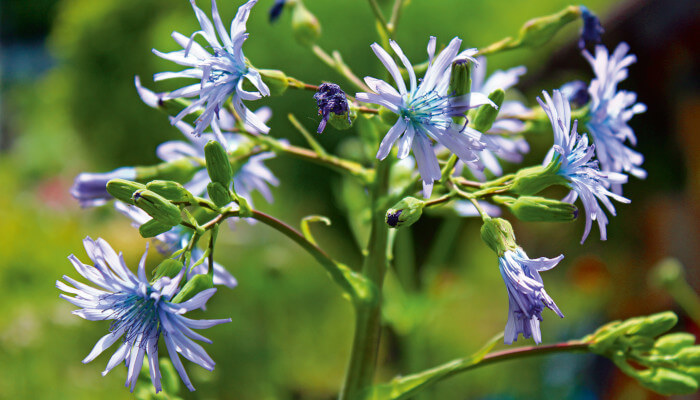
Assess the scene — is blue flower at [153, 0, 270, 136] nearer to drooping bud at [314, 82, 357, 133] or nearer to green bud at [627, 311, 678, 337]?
drooping bud at [314, 82, 357, 133]

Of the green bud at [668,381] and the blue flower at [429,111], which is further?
the green bud at [668,381]

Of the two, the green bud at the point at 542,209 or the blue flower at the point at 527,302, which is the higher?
the green bud at the point at 542,209

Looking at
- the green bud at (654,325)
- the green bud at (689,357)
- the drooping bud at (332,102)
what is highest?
the drooping bud at (332,102)

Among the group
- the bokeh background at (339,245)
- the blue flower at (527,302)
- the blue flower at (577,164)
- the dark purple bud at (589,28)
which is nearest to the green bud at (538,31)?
the dark purple bud at (589,28)

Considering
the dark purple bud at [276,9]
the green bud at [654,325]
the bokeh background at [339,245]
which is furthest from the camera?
the bokeh background at [339,245]

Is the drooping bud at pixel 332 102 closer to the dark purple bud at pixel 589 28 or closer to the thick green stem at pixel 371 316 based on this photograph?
the thick green stem at pixel 371 316

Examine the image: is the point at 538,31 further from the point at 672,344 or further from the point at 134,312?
the point at 134,312

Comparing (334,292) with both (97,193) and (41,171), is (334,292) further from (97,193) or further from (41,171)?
(41,171)

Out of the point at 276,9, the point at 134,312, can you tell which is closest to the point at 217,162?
the point at 134,312
